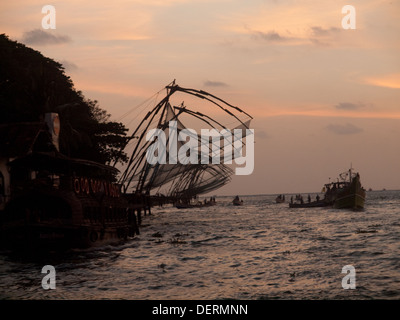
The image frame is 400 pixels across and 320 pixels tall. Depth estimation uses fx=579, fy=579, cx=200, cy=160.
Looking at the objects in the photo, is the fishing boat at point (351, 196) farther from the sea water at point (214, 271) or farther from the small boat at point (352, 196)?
the sea water at point (214, 271)

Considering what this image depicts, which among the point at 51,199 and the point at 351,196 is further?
the point at 351,196

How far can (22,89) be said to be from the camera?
2116 inches

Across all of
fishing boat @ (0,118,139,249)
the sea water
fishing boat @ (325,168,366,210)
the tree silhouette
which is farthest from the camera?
fishing boat @ (325,168,366,210)

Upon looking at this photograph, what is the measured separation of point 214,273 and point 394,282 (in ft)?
22.8

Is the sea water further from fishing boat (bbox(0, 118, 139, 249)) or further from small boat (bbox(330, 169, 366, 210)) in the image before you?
small boat (bbox(330, 169, 366, 210))

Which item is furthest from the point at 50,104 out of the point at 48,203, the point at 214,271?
the point at 214,271

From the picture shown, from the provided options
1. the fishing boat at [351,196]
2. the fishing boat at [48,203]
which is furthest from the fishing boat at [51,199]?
the fishing boat at [351,196]

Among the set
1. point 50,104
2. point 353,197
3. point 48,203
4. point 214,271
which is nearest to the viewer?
point 214,271

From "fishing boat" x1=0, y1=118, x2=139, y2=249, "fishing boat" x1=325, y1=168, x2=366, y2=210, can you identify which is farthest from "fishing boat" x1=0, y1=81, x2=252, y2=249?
"fishing boat" x1=325, y1=168, x2=366, y2=210

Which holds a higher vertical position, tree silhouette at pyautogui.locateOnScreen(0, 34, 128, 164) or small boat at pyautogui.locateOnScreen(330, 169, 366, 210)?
tree silhouette at pyautogui.locateOnScreen(0, 34, 128, 164)

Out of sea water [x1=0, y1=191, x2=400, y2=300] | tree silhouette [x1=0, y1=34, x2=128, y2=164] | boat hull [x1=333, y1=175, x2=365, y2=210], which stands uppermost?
tree silhouette [x1=0, y1=34, x2=128, y2=164]

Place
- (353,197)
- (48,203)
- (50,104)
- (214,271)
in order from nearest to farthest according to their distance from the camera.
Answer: (214,271) → (48,203) → (50,104) → (353,197)

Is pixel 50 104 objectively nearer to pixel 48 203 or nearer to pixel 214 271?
pixel 48 203
